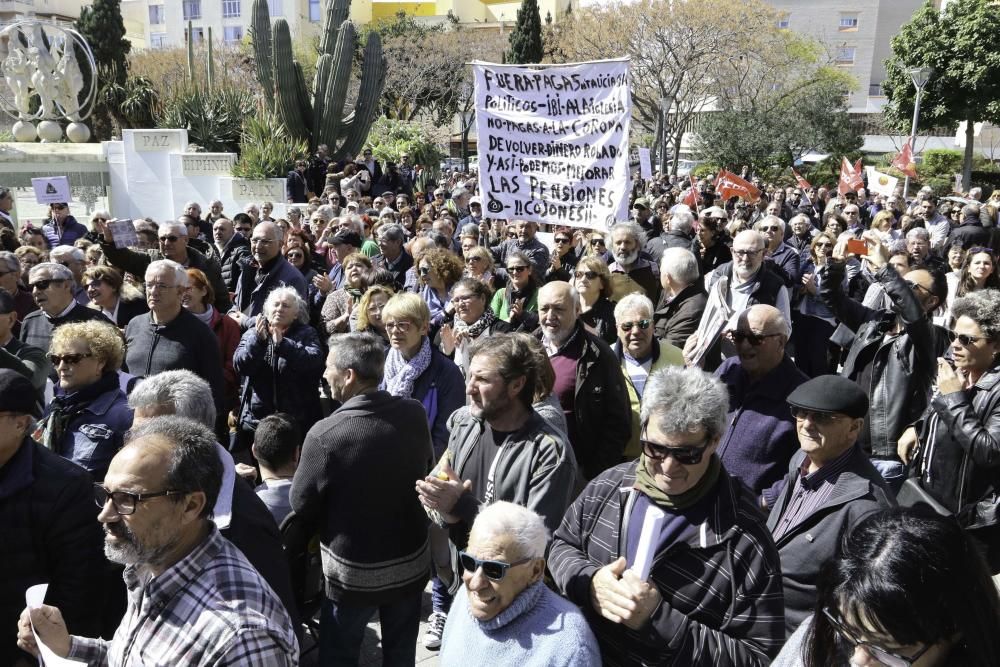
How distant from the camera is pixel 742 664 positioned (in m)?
2.12

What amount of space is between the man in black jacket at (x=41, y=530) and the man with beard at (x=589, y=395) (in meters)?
2.13

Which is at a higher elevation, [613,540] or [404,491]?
[613,540]

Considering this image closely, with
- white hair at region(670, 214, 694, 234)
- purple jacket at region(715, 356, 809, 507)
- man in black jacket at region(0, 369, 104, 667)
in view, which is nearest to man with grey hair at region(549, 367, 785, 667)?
purple jacket at region(715, 356, 809, 507)

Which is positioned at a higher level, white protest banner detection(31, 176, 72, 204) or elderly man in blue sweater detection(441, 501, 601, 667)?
white protest banner detection(31, 176, 72, 204)

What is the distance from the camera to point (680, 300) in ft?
18.5

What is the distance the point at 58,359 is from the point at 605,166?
4.10 meters

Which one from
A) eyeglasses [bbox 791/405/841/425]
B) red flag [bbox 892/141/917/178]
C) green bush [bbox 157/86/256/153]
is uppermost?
green bush [bbox 157/86/256/153]

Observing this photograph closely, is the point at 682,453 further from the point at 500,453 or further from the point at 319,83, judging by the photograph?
the point at 319,83

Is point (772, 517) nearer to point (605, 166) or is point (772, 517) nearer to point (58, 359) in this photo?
point (58, 359)

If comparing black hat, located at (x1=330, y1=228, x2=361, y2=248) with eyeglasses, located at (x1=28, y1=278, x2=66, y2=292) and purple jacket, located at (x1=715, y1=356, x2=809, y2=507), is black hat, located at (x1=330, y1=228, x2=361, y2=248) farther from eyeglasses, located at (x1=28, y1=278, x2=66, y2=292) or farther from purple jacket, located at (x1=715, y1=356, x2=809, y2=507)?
purple jacket, located at (x1=715, y1=356, x2=809, y2=507)

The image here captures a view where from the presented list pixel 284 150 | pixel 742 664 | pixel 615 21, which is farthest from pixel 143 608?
pixel 615 21

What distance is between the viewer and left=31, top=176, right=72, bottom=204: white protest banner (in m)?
10.1

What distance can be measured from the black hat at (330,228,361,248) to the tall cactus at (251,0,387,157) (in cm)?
1565

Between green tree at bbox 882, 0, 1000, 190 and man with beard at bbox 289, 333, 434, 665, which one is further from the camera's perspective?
green tree at bbox 882, 0, 1000, 190
